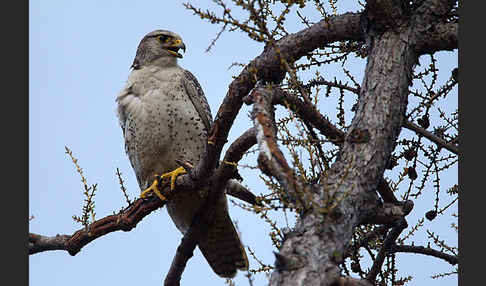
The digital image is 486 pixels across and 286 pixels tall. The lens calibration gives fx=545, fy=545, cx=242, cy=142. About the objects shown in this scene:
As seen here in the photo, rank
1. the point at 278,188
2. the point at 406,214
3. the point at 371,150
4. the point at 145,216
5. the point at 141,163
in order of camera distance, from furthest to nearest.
→ the point at 141,163 → the point at 145,216 → the point at 406,214 → the point at 371,150 → the point at 278,188

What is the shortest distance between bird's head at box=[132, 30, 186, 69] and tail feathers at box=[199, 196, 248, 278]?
1.67 metres

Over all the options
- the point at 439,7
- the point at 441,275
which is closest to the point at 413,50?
the point at 439,7

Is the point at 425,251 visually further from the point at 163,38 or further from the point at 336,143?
the point at 163,38

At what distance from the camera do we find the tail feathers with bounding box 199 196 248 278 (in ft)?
17.3

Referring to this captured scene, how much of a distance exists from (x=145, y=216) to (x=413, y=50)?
2428 millimetres

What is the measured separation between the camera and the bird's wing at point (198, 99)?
525cm

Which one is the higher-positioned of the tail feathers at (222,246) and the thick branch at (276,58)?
the thick branch at (276,58)

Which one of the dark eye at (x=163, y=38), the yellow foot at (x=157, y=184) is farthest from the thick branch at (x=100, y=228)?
the dark eye at (x=163, y=38)

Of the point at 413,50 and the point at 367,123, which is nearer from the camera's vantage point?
the point at 367,123

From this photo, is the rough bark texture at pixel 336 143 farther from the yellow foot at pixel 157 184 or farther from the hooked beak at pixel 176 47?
the hooked beak at pixel 176 47

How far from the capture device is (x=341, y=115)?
12.5 feet

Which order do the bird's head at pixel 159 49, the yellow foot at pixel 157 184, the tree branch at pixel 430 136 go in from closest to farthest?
the tree branch at pixel 430 136 < the yellow foot at pixel 157 184 < the bird's head at pixel 159 49

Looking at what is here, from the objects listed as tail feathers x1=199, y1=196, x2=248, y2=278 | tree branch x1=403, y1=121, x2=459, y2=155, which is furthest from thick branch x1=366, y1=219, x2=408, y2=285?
tail feathers x1=199, y1=196, x2=248, y2=278

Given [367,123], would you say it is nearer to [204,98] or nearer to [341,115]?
[341,115]
